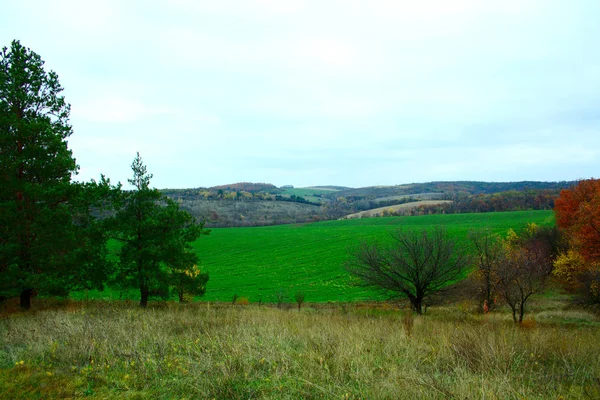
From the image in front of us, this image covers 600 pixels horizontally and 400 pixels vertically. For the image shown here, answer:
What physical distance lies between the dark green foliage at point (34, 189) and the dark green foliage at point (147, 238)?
2.76m

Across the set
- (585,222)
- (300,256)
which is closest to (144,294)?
(585,222)

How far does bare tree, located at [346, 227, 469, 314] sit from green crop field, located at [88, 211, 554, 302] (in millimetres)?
2950

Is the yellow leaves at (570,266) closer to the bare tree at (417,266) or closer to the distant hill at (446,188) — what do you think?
the bare tree at (417,266)

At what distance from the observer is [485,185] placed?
149m

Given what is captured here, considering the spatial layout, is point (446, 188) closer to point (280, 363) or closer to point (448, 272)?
point (448, 272)

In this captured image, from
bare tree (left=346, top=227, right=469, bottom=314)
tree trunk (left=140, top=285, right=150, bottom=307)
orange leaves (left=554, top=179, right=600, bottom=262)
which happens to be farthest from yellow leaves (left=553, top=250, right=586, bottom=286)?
tree trunk (left=140, top=285, right=150, bottom=307)

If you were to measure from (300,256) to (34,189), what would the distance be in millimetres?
49442

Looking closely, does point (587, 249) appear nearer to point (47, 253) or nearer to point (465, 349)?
point (465, 349)

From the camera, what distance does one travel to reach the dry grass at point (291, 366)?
4.83 m

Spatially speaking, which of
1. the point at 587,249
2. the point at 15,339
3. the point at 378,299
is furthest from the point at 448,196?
the point at 15,339

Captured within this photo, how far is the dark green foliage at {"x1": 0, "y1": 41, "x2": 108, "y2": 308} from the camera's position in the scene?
13.3 meters

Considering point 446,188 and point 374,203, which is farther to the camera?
point 446,188

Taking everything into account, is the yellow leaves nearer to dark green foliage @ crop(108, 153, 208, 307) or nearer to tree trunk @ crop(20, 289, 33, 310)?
dark green foliage @ crop(108, 153, 208, 307)

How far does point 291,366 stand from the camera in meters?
5.73
